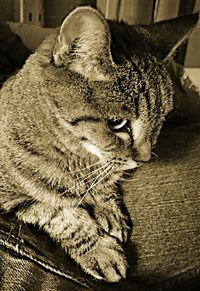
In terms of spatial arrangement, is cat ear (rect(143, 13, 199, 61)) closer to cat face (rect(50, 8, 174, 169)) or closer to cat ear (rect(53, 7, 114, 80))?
cat face (rect(50, 8, 174, 169))

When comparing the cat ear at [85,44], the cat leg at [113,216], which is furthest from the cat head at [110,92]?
the cat leg at [113,216]

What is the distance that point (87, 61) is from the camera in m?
0.79

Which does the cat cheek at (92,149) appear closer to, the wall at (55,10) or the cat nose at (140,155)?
the cat nose at (140,155)

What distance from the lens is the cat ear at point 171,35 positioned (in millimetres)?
935

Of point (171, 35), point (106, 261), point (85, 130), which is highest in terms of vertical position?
point (171, 35)

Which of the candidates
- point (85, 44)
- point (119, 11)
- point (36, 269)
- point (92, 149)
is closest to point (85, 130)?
point (92, 149)

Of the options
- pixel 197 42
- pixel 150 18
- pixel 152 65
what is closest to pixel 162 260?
pixel 152 65

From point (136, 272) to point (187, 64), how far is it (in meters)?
0.97

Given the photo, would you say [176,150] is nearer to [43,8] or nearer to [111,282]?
[111,282]

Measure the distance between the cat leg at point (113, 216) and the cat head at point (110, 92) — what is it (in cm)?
11

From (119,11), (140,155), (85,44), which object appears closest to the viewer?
(85,44)

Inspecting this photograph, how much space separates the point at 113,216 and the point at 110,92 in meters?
0.29

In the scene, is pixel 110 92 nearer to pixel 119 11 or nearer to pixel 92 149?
pixel 92 149

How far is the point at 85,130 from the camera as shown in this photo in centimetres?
83
